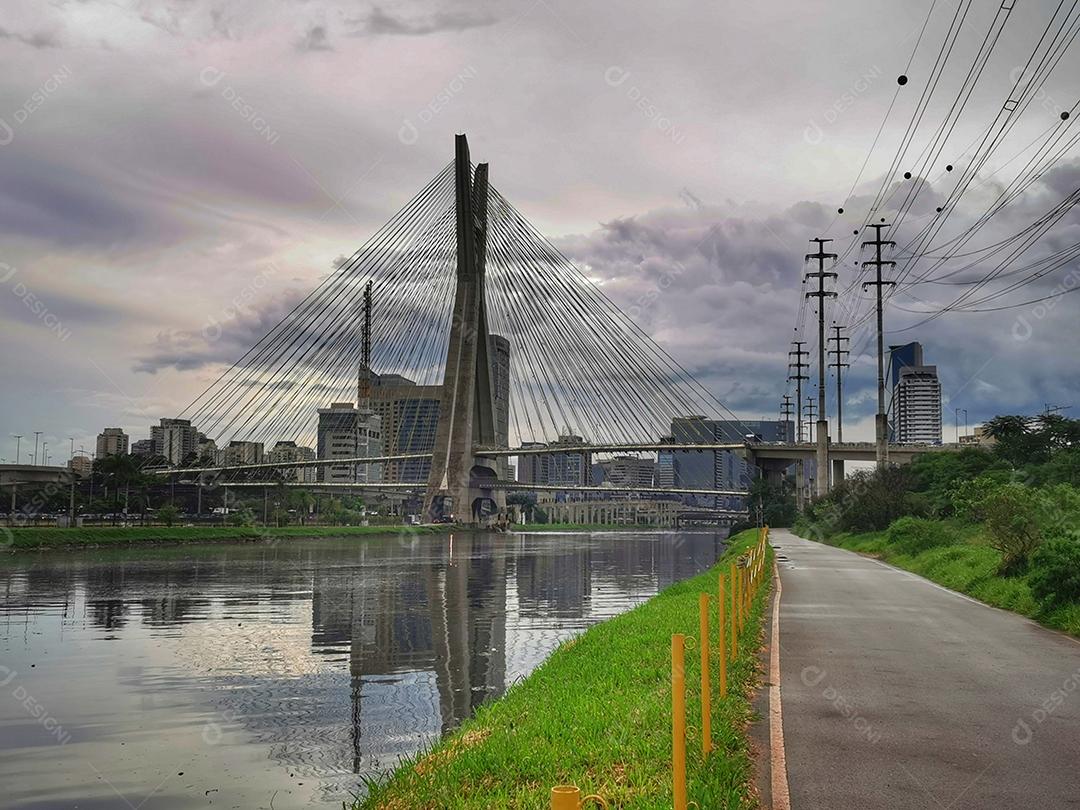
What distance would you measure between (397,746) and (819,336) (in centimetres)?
7428

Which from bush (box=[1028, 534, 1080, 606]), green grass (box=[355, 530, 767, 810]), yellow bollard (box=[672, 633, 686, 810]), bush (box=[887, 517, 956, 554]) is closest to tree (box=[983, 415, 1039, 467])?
bush (box=[887, 517, 956, 554])

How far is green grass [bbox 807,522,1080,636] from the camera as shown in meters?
18.4

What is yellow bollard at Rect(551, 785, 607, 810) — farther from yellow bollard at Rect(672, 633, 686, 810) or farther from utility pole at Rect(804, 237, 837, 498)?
utility pole at Rect(804, 237, 837, 498)

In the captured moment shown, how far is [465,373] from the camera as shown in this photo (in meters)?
88.7

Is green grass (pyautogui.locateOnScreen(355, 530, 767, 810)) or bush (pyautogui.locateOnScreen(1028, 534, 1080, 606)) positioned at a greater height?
bush (pyautogui.locateOnScreen(1028, 534, 1080, 606))

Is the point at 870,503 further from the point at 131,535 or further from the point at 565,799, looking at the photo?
the point at 565,799

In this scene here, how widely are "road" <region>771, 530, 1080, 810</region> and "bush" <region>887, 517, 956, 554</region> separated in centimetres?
1803

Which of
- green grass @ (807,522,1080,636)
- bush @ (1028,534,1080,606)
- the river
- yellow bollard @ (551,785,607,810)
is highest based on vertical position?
A: yellow bollard @ (551,785,607,810)

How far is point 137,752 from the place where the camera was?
11758 mm

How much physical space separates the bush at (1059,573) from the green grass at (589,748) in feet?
25.6

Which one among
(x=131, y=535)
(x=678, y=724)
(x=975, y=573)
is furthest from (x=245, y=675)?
(x=131, y=535)

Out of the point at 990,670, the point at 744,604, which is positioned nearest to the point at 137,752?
the point at 744,604

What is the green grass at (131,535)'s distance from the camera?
59.7m

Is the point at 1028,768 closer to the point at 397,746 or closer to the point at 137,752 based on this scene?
the point at 397,746
